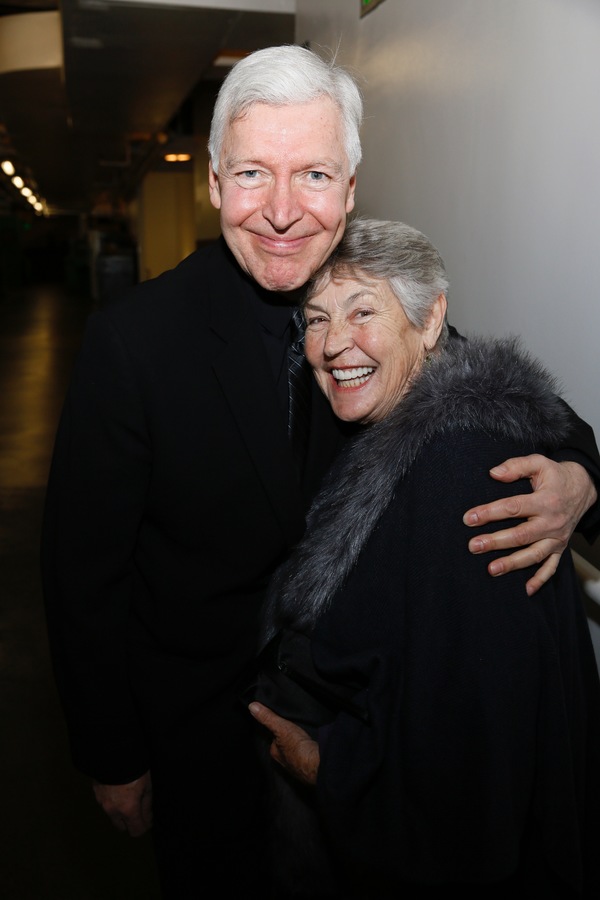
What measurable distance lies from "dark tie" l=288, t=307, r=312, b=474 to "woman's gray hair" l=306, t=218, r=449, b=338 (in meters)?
0.15

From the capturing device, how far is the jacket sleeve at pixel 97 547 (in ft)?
4.23

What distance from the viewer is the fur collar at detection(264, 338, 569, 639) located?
1171 millimetres

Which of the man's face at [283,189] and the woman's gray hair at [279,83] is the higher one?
the woman's gray hair at [279,83]

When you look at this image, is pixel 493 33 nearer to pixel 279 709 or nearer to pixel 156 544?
pixel 156 544

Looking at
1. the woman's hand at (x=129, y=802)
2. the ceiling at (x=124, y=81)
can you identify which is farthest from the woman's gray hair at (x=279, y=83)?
the ceiling at (x=124, y=81)

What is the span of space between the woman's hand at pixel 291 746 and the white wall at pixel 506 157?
0.93 m

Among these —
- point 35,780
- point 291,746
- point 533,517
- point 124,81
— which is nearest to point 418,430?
point 533,517

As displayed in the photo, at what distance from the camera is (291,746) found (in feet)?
4.43

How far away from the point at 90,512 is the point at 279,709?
1.65 ft

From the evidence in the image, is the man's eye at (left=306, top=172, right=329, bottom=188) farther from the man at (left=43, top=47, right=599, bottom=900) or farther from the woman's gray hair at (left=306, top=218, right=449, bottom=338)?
the woman's gray hair at (left=306, top=218, right=449, bottom=338)

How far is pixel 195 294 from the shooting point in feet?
4.66

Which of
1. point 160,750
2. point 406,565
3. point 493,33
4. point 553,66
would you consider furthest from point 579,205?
point 160,750

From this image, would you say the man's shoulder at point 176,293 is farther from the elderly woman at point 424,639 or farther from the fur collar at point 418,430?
the fur collar at point 418,430

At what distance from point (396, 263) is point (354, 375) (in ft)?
0.72
